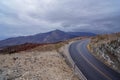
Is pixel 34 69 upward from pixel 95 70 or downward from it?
upward

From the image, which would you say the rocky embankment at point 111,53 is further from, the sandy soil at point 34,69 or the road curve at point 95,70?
the sandy soil at point 34,69

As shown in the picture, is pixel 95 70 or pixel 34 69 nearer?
pixel 34 69

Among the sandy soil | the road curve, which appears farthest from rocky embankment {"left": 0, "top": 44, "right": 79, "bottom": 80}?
the road curve

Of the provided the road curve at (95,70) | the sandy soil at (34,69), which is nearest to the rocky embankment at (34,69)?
the sandy soil at (34,69)

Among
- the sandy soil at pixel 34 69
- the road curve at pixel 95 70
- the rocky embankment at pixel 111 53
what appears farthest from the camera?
the rocky embankment at pixel 111 53

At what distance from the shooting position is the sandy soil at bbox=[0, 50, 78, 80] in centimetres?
3245

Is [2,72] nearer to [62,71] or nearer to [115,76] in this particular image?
[62,71]

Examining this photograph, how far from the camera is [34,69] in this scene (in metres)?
36.9

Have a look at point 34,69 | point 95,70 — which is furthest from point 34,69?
point 95,70

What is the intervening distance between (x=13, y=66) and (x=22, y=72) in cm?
428

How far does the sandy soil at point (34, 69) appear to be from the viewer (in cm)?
3245

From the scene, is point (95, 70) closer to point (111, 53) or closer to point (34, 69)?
point (111, 53)

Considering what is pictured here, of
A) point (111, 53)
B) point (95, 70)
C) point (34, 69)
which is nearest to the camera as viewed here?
point (34, 69)

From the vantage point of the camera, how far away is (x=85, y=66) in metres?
44.1
